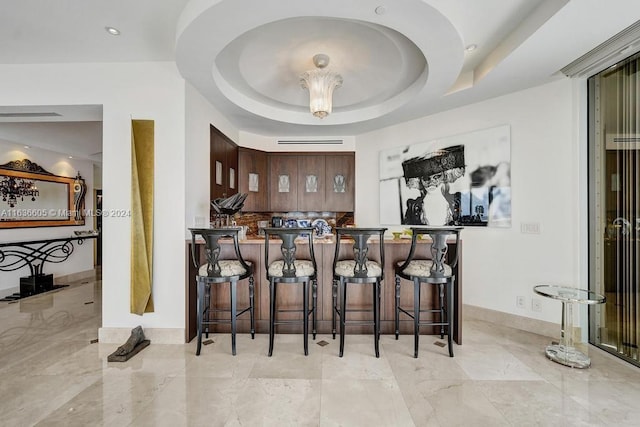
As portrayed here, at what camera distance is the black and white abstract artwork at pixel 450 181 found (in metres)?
3.53

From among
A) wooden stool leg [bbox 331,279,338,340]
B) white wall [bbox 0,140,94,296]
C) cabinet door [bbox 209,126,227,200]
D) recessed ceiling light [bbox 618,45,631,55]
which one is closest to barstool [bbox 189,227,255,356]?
wooden stool leg [bbox 331,279,338,340]

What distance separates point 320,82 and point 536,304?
11.0 ft

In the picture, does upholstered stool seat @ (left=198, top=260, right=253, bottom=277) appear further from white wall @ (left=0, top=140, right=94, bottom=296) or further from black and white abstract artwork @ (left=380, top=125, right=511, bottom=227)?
white wall @ (left=0, top=140, right=94, bottom=296)

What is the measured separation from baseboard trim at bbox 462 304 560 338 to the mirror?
7.37 metres

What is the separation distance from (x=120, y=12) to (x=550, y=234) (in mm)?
4554

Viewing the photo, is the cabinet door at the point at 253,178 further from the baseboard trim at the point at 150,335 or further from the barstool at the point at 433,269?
the barstool at the point at 433,269

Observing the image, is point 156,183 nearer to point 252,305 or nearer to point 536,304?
point 252,305

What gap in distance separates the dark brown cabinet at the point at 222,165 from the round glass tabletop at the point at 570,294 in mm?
3691

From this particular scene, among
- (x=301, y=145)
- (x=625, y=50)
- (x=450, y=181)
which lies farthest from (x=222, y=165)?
(x=625, y=50)

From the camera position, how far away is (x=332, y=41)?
2688mm

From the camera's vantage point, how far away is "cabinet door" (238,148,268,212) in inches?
190

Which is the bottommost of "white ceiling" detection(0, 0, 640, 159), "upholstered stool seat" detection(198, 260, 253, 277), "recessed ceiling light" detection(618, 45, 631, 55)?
"upholstered stool seat" detection(198, 260, 253, 277)

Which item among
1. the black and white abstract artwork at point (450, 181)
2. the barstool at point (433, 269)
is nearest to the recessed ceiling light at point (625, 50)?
the black and white abstract artwork at point (450, 181)

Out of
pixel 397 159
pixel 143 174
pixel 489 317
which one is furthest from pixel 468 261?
pixel 143 174
